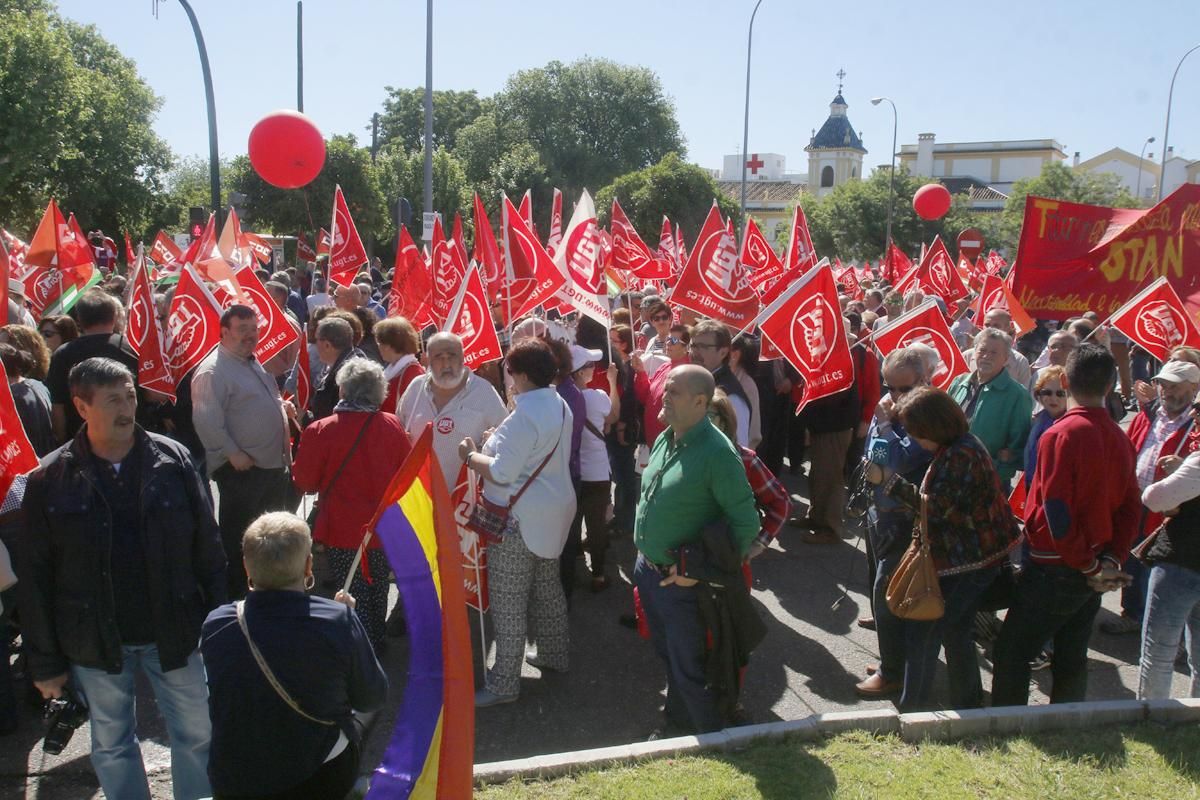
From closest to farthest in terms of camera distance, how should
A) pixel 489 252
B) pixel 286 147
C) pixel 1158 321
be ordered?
pixel 1158 321 < pixel 489 252 < pixel 286 147

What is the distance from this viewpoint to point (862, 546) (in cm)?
755

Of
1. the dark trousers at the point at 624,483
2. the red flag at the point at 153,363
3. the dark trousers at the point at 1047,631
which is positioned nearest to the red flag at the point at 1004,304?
the dark trousers at the point at 624,483

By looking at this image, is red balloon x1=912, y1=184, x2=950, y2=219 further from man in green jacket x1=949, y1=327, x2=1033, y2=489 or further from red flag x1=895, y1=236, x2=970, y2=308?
man in green jacket x1=949, y1=327, x2=1033, y2=489

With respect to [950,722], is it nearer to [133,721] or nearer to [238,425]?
[133,721]

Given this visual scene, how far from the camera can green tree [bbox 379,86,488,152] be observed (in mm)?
69188

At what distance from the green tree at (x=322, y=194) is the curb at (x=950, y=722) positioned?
2739 centimetres

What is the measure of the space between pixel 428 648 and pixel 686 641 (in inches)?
58.8

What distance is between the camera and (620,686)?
4.89 m

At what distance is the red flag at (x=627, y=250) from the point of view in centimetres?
1284

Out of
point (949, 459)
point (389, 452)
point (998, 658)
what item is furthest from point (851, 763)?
point (389, 452)

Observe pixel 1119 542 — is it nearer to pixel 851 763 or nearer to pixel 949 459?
pixel 949 459

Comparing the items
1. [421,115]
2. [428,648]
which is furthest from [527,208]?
[421,115]

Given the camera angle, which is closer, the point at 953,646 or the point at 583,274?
the point at 953,646

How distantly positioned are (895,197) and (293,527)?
161ft
